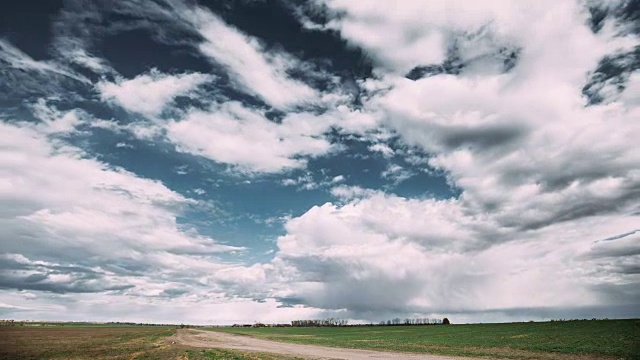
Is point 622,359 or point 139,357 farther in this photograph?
point 139,357

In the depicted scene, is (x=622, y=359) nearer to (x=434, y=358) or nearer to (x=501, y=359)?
(x=501, y=359)

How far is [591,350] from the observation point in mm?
44094

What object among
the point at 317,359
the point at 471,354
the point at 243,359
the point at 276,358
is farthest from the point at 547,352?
the point at 243,359

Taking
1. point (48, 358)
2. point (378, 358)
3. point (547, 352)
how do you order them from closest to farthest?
1. point (48, 358)
2. point (378, 358)
3. point (547, 352)

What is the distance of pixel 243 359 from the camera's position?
130ft

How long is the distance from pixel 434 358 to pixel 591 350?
18.6 meters

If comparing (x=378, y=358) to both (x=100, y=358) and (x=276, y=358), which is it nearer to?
(x=276, y=358)

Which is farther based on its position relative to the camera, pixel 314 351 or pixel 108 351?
pixel 314 351

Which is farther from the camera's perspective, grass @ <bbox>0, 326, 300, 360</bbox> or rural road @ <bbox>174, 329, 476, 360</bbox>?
Result: rural road @ <bbox>174, 329, 476, 360</bbox>

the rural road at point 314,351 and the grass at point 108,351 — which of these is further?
the rural road at point 314,351

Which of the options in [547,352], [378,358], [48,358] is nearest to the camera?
[48,358]

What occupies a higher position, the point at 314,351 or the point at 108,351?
the point at 108,351

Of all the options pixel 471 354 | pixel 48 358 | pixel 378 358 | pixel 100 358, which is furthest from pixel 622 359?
pixel 48 358

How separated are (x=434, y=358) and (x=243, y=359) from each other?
64.2ft
